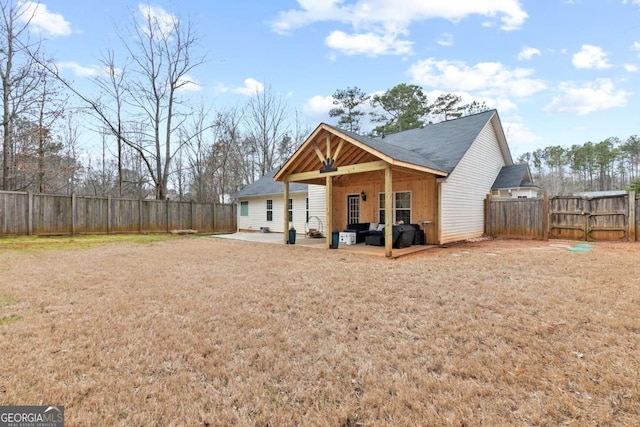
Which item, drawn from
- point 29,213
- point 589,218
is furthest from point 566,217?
point 29,213

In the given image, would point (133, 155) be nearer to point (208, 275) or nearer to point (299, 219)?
point (299, 219)

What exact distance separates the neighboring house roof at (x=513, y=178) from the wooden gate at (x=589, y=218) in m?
2.22

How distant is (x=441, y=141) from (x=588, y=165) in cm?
3215

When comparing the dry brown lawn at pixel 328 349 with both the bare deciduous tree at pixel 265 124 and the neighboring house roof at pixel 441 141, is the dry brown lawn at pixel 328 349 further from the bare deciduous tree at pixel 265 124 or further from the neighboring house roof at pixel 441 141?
the bare deciduous tree at pixel 265 124

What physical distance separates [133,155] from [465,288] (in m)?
24.8

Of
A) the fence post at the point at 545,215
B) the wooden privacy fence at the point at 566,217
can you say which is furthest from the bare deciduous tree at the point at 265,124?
the fence post at the point at 545,215

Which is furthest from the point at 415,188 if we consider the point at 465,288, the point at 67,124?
the point at 67,124

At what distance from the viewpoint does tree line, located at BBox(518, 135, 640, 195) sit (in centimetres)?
2945

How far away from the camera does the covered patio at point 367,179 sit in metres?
8.06

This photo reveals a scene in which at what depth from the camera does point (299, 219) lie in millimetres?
15430

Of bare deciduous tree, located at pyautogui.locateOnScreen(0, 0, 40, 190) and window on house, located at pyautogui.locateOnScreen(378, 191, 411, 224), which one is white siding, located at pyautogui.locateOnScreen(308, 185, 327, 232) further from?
bare deciduous tree, located at pyautogui.locateOnScreen(0, 0, 40, 190)

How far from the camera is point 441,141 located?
11922 mm

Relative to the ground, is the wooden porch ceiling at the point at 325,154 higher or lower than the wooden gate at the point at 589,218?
higher

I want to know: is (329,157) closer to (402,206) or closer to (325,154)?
(325,154)
